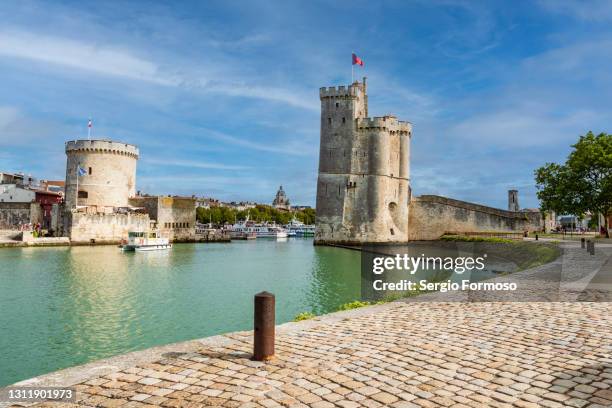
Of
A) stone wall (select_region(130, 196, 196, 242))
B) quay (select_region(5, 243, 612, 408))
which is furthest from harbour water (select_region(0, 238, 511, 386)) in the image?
stone wall (select_region(130, 196, 196, 242))

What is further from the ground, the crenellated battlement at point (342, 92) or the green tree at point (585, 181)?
the crenellated battlement at point (342, 92)

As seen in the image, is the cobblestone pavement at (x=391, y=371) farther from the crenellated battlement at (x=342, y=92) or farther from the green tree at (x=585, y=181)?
the crenellated battlement at (x=342, y=92)

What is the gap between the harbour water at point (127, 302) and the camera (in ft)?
34.6

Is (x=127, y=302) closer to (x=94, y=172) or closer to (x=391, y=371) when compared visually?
(x=391, y=371)

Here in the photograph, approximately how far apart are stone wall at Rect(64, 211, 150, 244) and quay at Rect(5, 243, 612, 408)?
151 feet

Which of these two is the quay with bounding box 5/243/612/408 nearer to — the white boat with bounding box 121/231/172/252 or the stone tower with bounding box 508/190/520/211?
the white boat with bounding box 121/231/172/252

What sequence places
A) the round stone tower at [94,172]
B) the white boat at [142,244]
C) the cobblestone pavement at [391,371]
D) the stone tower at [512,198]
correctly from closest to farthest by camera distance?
the cobblestone pavement at [391,371], the white boat at [142,244], the round stone tower at [94,172], the stone tower at [512,198]

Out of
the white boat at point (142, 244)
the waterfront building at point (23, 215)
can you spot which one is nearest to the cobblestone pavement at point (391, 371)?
the white boat at point (142, 244)

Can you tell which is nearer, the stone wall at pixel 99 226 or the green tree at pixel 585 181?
the green tree at pixel 585 181

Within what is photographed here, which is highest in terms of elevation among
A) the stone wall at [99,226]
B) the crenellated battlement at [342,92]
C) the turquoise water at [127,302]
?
the crenellated battlement at [342,92]

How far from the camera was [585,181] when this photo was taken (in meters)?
34.3

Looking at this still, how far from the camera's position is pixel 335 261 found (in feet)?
105

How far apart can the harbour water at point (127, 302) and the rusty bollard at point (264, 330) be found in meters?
→ 5.60

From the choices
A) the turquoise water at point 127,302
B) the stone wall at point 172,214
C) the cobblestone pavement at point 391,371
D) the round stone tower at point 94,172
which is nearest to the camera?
the cobblestone pavement at point 391,371
